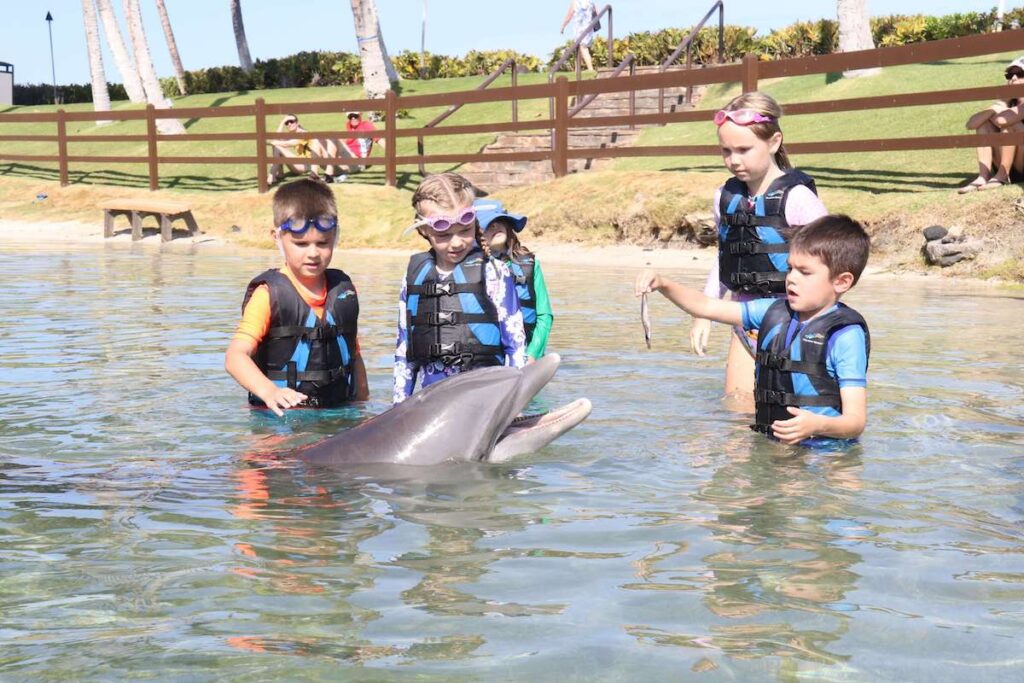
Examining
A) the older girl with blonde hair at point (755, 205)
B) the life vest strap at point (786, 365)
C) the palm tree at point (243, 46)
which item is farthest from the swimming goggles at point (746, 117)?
the palm tree at point (243, 46)

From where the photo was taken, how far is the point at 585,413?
448 cm

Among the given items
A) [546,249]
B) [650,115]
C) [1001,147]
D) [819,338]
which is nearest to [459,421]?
[819,338]

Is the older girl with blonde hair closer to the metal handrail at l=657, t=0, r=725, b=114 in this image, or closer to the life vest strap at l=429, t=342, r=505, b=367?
the life vest strap at l=429, t=342, r=505, b=367

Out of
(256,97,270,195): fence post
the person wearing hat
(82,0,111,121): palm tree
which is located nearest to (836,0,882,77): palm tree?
the person wearing hat

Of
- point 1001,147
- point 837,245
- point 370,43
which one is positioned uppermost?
point 370,43

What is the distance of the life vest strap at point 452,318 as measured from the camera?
18.4 feet

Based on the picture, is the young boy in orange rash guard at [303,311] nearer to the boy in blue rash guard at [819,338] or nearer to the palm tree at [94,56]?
the boy in blue rash guard at [819,338]

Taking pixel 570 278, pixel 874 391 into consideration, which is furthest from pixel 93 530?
pixel 570 278

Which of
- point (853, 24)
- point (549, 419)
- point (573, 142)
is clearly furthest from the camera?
point (573, 142)

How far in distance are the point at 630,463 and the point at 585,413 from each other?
58 cm

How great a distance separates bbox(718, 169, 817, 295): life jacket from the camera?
6.02 metres

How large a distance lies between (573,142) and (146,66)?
45.7ft

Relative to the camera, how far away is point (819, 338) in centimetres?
504

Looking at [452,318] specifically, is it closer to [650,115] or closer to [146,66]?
[650,115]
